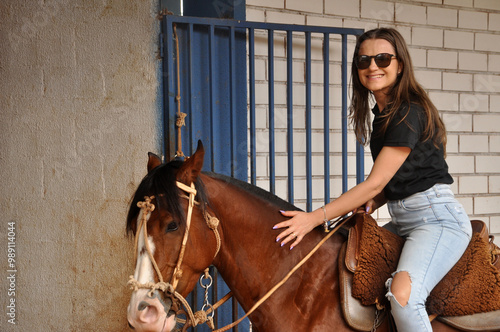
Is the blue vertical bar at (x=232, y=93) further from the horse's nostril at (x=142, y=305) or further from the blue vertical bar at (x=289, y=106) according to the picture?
the horse's nostril at (x=142, y=305)

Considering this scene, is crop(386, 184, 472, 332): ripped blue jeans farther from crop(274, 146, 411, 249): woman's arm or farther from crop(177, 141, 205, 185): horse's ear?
crop(177, 141, 205, 185): horse's ear

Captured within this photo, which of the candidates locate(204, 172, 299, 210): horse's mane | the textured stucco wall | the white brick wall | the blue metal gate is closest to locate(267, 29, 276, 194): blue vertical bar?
the blue metal gate

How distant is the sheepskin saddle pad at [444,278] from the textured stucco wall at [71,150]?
161 centimetres

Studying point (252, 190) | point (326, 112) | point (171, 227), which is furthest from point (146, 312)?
point (326, 112)

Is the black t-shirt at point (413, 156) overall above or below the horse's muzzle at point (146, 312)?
above

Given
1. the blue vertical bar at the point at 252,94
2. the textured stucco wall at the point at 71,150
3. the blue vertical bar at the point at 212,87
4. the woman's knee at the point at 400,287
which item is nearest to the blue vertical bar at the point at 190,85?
the blue vertical bar at the point at 212,87

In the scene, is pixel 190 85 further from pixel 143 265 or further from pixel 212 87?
pixel 143 265

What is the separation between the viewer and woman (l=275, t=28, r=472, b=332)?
5.17 feet

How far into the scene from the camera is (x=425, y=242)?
64.8 inches

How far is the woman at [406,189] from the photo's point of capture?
158cm

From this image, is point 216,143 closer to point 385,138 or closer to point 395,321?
point 385,138

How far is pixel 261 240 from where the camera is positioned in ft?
5.67

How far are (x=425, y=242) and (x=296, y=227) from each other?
1.55ft

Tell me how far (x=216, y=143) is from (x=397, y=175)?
1.43m
